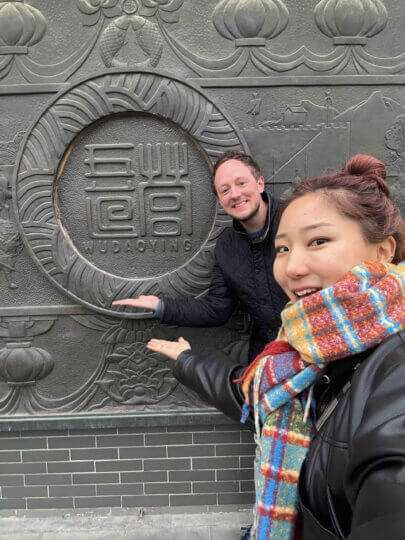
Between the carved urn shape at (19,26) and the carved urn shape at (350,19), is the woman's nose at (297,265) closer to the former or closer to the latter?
the carved urn shape at (350,19)

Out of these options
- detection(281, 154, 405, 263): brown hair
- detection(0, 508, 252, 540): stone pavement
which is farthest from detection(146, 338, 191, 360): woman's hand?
detection(0, 508, 252, 540): stone pavement

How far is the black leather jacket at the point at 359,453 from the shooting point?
2.60 ft

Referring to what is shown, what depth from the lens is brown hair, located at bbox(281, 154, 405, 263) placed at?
3.91 feet

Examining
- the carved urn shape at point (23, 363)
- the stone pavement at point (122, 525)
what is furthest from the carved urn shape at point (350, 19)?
the stone pavement at point (122, 525)

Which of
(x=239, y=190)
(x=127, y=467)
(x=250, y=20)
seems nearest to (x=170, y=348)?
(x=239, y=190)

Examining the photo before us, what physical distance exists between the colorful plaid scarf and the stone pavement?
1485 mm

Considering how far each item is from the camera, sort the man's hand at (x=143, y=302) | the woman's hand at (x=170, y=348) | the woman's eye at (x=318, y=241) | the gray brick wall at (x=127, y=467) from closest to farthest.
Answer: the woman's eye at (x=318, y=241) → the woman's hand at (x=170, y=348) → the man's hand at (x=143, y=302) → the gray brick wall at (x=127, y=467)

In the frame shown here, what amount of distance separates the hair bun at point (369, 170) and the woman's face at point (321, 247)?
0.18m

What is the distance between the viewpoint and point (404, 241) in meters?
1.27

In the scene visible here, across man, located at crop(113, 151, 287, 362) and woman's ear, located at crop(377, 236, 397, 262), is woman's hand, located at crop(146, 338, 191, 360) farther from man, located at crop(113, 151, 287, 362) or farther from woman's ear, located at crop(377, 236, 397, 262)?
woman's ear, located at crop(377, 236, 397, 262)

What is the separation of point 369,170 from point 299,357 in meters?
0.62

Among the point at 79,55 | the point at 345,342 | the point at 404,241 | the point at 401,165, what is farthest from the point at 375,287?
the point at 79,55

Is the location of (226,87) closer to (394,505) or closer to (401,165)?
(401,165)

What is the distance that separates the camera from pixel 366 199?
1.21 m
